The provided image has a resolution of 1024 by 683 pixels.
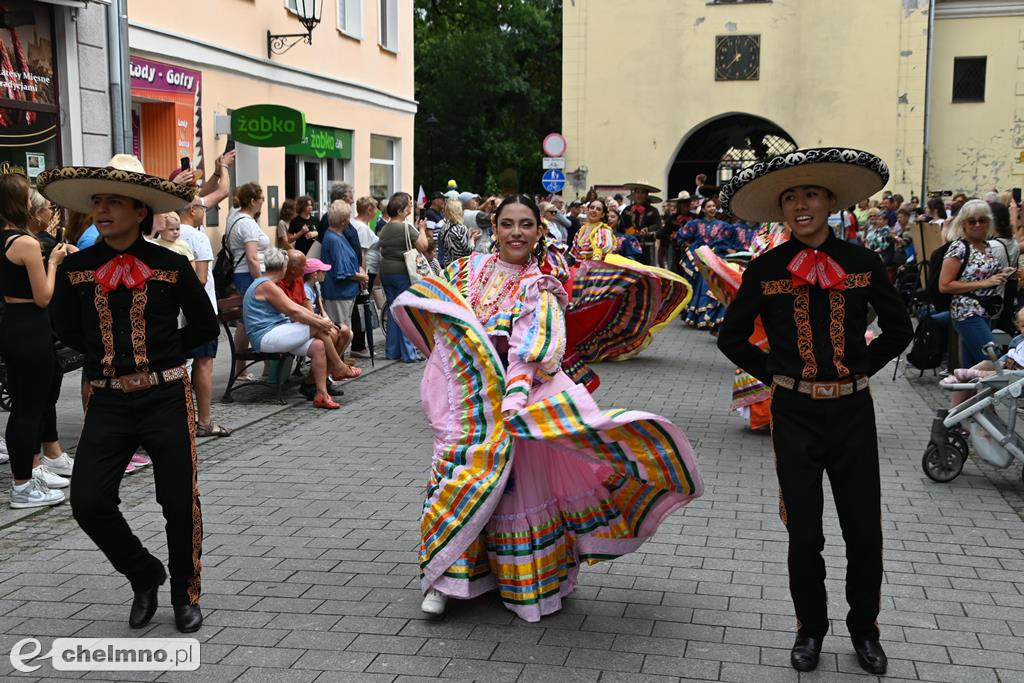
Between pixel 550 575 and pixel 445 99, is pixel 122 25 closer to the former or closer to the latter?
pixel 550 575

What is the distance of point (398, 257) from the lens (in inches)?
546

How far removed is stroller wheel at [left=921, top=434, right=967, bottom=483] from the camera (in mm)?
7758

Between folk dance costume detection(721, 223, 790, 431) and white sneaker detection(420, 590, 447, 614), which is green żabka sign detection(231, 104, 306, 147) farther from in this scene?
white sneaker detection(420, 590, 447, 614)

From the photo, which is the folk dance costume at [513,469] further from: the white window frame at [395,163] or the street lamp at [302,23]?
the white window frame at [395,163]

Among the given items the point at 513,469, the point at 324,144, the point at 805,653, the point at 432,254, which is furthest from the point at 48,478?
the point at 324,144

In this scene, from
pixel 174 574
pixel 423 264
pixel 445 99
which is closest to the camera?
pixel 174 574

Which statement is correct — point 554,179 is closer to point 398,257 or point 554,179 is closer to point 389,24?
point 389,24

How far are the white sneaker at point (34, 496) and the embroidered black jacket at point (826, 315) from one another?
436 cm

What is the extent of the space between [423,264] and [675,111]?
20.8 metres

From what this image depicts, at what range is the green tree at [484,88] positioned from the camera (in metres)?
44.2

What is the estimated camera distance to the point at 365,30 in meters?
21.7

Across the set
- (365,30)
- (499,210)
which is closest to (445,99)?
(365,30)

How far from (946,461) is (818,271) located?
3.84m

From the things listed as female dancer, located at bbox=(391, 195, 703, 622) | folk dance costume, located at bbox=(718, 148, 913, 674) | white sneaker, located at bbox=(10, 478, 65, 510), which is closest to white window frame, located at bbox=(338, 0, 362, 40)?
white sneaker, located at bbox=(10, 478, 65, 510)
